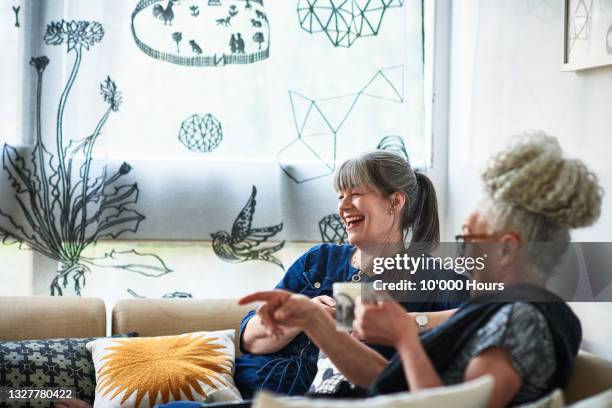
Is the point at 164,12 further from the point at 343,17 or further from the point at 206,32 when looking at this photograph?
the point at 343,17

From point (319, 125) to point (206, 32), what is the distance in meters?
0.60

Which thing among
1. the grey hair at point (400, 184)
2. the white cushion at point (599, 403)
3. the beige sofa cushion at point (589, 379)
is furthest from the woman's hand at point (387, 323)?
the grey hair at point (400, 184)

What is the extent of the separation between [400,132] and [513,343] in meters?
1.92

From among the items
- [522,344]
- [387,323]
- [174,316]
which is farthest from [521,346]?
[174,316]

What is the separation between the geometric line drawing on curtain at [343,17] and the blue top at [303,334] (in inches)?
41.4

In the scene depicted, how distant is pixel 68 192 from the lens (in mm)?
3141

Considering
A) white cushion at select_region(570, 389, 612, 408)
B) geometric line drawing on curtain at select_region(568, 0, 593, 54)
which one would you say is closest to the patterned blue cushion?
white cushion at select_region(570, 389, 612, 408)

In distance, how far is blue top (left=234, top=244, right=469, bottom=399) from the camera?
8.03 ft

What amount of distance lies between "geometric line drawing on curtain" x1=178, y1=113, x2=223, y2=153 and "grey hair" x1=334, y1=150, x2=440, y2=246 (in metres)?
0.82

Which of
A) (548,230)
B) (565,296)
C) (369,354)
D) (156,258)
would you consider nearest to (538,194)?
Result: (548,230)

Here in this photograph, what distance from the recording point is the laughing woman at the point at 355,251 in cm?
250

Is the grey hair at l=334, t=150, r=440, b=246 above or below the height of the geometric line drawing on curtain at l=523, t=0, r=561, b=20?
below

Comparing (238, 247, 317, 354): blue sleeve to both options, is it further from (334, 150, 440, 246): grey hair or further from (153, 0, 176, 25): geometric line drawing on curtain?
(153, 0, 176, 25): geometric line drawing on curtain

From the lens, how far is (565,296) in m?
2.21
